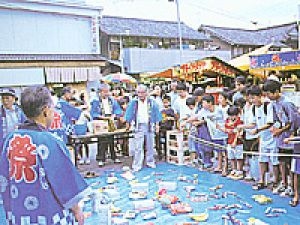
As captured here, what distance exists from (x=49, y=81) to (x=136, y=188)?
31.4ft

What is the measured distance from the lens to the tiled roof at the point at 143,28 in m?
23.4

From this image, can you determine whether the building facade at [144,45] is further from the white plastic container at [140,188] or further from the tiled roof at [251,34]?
the white plastic container at [140,188]

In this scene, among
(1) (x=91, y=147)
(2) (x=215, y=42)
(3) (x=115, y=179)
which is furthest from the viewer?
(2) (x=215, y=42)

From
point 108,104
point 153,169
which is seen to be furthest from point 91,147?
point 153,169

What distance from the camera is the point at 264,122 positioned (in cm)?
535

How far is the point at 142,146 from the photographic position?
7383 millimetres

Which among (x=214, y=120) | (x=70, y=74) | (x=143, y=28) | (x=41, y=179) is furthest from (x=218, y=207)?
(x=143, y=28)

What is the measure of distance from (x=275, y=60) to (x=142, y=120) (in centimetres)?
536

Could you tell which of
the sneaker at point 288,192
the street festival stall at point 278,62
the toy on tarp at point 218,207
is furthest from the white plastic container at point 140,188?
the street festival stall at point 278,62

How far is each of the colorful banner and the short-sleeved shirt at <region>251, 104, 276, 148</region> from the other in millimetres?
5637

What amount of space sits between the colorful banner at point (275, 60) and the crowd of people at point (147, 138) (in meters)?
3.92

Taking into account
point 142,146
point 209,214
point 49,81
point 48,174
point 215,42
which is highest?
point 215,42

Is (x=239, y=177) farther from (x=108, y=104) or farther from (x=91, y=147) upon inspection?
(x=91, y=147)

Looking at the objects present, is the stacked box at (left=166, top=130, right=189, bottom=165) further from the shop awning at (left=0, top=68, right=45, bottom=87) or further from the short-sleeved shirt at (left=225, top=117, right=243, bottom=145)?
the shop awning at (left=0, top=68, right=45, bottom=87)
